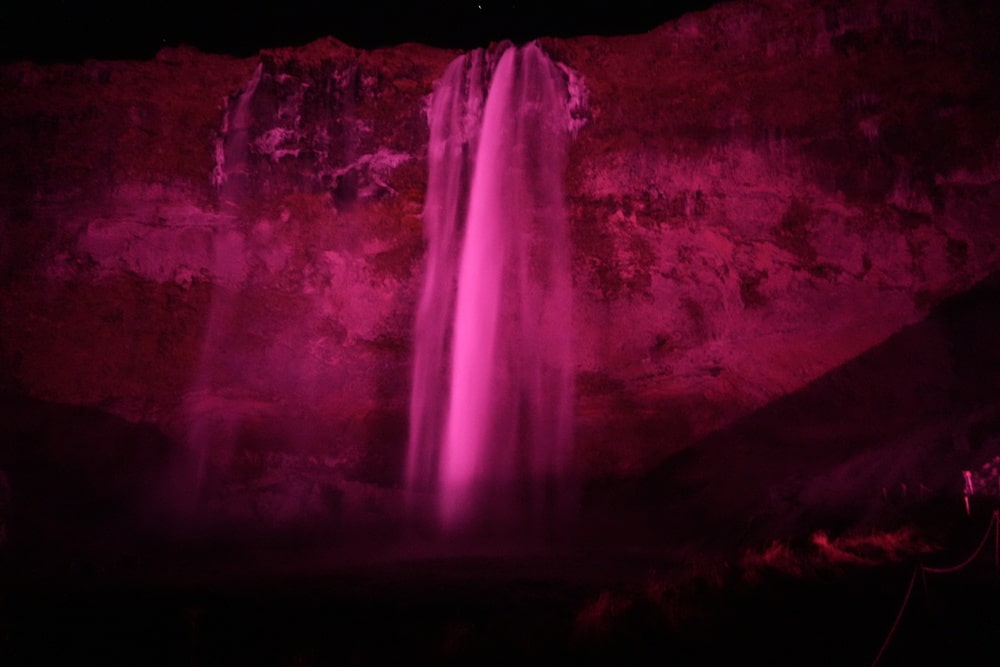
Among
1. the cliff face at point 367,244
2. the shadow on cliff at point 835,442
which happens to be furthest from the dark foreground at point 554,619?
the cliff face at point 367,244

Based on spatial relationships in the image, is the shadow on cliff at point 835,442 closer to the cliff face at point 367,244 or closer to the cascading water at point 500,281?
the cliff face at point 367,244

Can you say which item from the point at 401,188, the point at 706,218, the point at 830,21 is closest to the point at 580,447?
the point at 706,218

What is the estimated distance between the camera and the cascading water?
17.0 m

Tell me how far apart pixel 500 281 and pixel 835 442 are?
26.2ft

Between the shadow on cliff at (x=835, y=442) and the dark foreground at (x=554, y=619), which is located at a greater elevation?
the shadow on cliff at (x=835, y=442)

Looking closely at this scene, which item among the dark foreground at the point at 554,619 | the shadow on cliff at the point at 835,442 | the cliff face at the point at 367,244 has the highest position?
the cliff face at the point at 367,244

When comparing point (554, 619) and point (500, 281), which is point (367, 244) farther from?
point (554, 619)

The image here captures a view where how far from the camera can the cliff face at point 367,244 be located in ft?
52.7

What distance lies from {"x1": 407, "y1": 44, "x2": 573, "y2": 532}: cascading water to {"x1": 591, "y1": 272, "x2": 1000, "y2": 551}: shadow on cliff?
221 centimetres

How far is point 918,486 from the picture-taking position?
35.4 ft

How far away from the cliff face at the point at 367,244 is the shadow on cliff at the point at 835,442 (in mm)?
471

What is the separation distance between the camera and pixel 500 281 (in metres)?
17.2

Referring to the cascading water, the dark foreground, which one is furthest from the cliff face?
the dark foreground

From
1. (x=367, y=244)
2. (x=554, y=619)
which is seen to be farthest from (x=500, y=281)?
(x=554, y=619)
